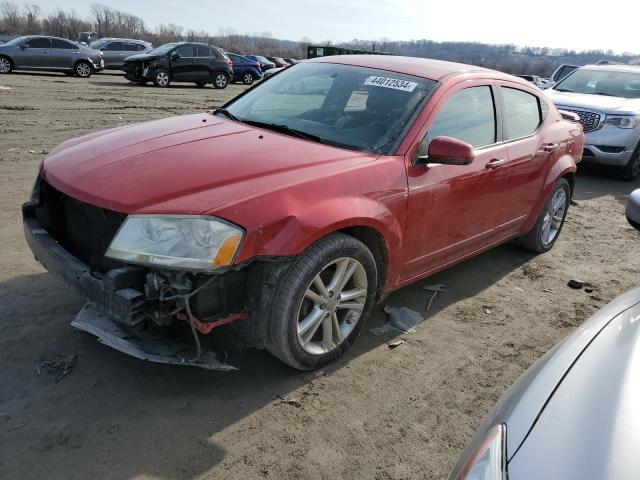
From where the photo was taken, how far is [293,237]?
8.48 feet

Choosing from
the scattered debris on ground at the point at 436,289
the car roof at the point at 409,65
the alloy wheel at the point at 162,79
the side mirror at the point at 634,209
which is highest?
the car roof at the point at 409,65

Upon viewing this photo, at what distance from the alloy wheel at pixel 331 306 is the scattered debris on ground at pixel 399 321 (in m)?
0.44

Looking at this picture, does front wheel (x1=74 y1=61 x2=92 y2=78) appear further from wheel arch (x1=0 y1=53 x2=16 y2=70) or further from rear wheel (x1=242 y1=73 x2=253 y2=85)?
rear wheel (x1=242 y1=73 x2=253 y2=85)

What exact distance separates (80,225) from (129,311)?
2.68ft

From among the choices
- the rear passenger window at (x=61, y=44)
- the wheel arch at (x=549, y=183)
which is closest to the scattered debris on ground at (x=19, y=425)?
the wheel arch at (x=549, y=183)

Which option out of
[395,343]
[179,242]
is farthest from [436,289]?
[179,242]

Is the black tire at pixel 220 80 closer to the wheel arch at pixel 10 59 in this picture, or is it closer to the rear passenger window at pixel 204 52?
the rear passenger window at pixel 204 52

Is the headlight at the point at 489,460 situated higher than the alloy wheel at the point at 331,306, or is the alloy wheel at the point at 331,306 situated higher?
the headlight at the point at 489,460

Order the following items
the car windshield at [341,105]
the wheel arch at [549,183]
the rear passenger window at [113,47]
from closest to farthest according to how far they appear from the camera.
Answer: the car windshield at [341,105] < the wheel arch at [549,183] < the rear passenger window at [113,47]

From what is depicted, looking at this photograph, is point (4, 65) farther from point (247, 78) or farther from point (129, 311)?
point (129, 311)

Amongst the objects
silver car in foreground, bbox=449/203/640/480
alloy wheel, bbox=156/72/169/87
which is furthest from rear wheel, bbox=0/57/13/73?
silver car in foreground, bbox=449/203/640/480

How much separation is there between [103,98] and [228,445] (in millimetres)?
13345

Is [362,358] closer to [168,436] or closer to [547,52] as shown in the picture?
[168,436]

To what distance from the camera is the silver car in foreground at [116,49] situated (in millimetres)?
24234
